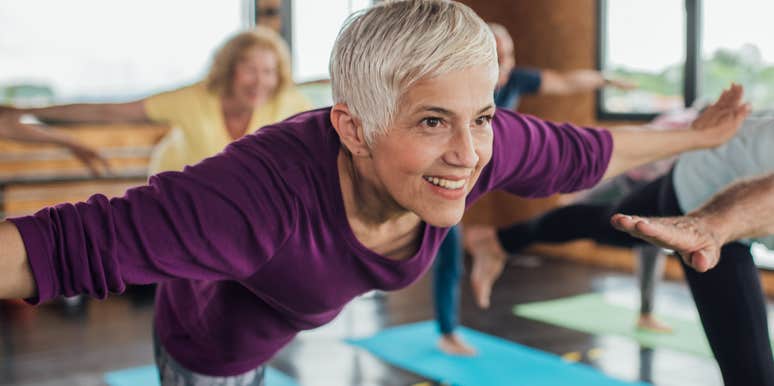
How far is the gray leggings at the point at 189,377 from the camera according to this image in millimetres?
1700

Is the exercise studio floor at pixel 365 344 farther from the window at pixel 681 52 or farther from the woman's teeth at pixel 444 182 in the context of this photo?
the woman's teeth at pixel 444 182

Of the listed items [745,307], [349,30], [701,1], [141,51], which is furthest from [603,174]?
[141,51]

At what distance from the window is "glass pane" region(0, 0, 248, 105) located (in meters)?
2.78

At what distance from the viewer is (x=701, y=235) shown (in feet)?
4.56

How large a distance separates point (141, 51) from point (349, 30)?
452cm

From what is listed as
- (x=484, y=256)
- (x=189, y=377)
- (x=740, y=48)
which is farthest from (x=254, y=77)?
(x=740, y=48)

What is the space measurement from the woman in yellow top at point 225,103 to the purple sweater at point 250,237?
1.22 m

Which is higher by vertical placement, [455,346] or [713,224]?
[713,224]

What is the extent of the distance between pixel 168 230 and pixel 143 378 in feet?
8.06

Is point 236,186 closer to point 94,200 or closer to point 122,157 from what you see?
point 94,200

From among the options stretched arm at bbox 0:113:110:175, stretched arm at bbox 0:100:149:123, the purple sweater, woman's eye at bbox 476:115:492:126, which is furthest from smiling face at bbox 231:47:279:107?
woman's eye at bbox 476:115:492:126

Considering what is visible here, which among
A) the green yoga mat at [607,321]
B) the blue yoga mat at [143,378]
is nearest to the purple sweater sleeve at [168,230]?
the blue yoga mat at [143,378]

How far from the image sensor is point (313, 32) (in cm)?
599

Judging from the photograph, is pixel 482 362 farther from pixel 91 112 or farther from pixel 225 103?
pixel 91 112
